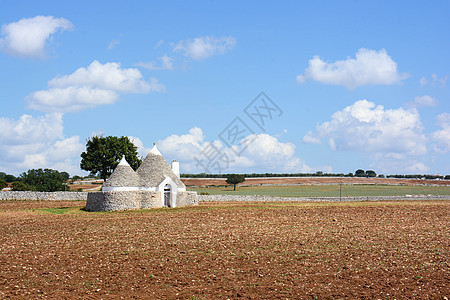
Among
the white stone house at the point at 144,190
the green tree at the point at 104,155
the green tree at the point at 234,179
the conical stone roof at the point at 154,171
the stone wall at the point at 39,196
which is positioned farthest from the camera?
the green tree at the point at 234,179

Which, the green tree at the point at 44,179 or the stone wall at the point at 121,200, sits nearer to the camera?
the stone wall at the point at 121,200

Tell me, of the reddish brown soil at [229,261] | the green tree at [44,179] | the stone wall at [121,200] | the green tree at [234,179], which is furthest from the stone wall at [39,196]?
the green tree at [234,179]

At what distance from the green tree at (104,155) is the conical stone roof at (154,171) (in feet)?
82.0

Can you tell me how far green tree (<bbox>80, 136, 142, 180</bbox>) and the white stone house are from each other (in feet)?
82.6

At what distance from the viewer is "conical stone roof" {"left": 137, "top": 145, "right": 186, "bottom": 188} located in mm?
45000

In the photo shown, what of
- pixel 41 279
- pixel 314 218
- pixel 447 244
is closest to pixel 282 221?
pixel 314 218

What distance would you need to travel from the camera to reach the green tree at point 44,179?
275 ft

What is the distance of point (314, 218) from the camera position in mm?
32250

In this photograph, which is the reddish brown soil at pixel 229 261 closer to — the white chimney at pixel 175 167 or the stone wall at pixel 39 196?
the white chimney at pixel 175 167

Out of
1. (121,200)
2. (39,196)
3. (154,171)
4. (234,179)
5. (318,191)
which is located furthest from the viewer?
(234,179)

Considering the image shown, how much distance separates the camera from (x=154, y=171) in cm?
4597

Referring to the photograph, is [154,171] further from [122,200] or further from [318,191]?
[318,191]

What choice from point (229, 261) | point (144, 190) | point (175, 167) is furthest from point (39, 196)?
point (229, 261)

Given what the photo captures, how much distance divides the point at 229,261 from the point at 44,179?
79140 millimetres
